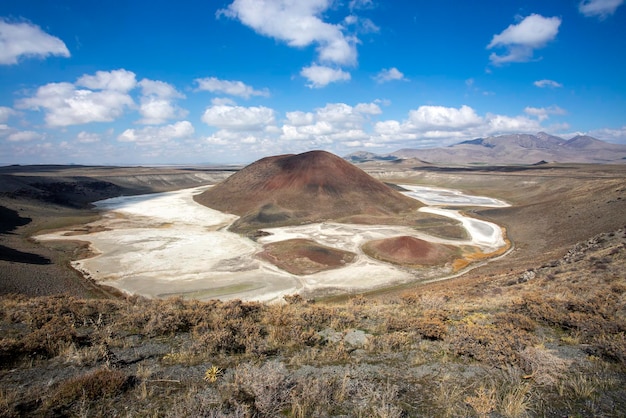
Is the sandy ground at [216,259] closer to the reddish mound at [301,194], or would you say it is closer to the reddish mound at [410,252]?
the reddish mound at [410,252]

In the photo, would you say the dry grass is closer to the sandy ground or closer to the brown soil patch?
the sandy ground

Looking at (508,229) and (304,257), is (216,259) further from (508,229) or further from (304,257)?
(508,229)

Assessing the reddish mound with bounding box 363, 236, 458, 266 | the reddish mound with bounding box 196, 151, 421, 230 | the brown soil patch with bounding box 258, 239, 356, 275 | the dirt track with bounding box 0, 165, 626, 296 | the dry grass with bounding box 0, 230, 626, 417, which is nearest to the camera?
the dry grass with bounding box 0, 230, 626, 417

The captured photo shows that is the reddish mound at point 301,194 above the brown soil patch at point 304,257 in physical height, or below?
above

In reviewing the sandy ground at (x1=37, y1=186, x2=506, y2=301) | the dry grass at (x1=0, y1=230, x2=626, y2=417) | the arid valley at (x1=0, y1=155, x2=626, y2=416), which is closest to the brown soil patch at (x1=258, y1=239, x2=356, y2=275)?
the sandy ground at (x1=37, y1=186, x2=506, y2=301)

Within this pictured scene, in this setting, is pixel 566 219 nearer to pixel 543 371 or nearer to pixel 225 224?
pixel 543 371

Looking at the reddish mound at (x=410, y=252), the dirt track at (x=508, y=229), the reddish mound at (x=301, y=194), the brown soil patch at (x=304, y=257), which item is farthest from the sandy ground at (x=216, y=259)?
the reddish mound at (x=301, y=194)
